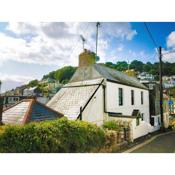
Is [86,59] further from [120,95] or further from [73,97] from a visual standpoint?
[120,95]

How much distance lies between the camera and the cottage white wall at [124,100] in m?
8.90

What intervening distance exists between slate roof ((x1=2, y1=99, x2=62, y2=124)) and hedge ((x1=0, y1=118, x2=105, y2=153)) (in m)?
0.82

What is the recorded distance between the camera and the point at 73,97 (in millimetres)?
8078

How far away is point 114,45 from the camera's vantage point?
672 centimetres

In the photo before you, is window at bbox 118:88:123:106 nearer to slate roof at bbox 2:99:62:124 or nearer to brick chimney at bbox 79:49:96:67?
brick chimney at bbox 79:49:96:67

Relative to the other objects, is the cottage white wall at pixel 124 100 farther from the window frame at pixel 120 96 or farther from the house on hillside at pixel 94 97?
the window frame at pixel 120 96

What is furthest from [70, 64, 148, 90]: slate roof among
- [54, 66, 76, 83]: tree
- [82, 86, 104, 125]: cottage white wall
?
[82, 86, 104, 125]: cottage white wall

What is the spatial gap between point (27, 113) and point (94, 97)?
118 inches

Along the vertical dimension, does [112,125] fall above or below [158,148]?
above

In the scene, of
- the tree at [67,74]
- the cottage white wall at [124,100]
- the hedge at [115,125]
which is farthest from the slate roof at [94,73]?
the hedge at [115,125]

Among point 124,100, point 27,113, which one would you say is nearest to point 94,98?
point 124,100
